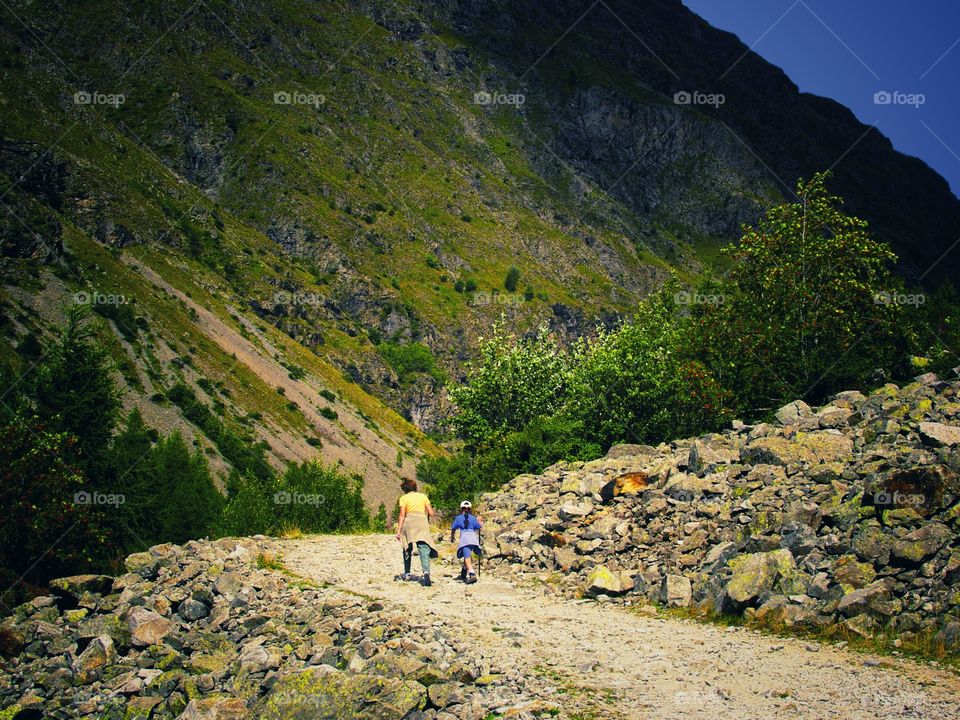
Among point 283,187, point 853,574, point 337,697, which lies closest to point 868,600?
point 853,574

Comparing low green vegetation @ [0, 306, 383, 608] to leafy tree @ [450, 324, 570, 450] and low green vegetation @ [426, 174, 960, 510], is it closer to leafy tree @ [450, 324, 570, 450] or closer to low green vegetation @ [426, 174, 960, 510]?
low green vegetation @ [426, 174, 960, 510]

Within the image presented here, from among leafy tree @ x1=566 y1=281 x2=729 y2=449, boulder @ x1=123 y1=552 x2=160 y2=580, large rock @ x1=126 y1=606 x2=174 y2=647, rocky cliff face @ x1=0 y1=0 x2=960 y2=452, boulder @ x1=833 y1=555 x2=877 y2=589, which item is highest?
rocky cliff face @ x1=0 y1=0 x2=960 y2=452

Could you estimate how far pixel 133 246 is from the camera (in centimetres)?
10225

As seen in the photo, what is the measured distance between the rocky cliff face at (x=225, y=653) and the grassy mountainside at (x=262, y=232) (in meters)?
46.0

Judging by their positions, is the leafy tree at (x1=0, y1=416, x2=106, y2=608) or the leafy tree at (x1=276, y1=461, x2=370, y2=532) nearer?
the leafy tree at (x1=0, y1=416, x2=106, y2=608)

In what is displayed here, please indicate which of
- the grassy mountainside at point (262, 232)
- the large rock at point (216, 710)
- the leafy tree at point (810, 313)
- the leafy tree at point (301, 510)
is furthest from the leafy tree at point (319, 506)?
the grassy mountainside at point (262, 232)

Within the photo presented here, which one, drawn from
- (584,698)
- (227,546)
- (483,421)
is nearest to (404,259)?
(483,421)

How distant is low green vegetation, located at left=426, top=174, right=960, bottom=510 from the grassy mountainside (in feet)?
93.2

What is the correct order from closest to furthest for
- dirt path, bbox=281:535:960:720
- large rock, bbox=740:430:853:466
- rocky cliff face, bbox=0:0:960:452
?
1. dirt path, bbox=281:535:960:720
2. large rock, bbox=740:430:853:466
3. rocky cliff face, bbox=0:0:960:452

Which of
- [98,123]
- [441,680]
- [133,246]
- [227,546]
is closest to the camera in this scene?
[441,680]

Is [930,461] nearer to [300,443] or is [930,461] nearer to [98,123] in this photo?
[300,443]

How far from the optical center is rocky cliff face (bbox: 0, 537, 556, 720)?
11031mm

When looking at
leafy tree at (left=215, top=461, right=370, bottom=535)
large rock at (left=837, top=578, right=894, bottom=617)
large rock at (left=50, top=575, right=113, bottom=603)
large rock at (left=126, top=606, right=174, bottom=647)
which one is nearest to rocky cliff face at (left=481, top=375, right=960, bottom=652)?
large rock at (left=837, top=578, right=894, bottom=617)

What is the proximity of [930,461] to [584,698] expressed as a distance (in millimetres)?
9998
